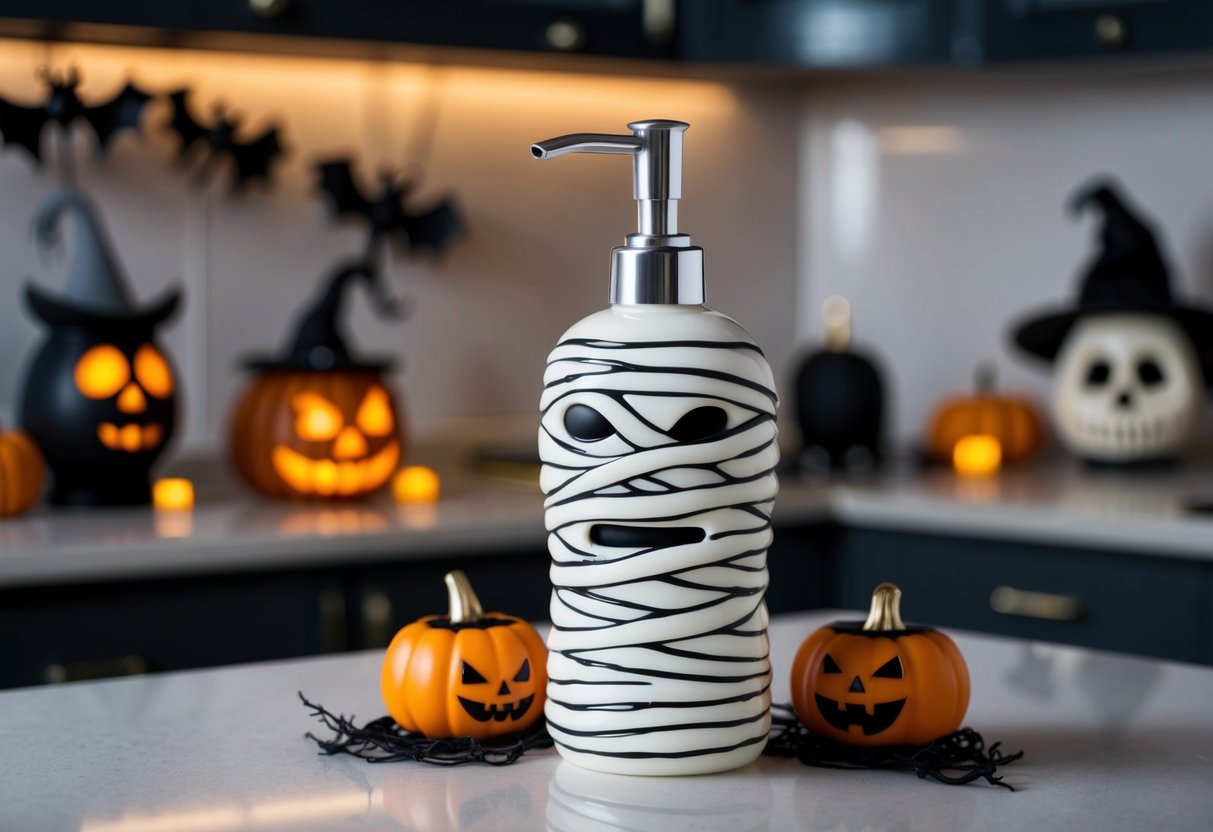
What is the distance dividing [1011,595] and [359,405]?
0.90m

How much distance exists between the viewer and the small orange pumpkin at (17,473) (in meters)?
1.87

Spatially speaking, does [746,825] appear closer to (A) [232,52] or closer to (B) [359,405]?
(B) [359,405]

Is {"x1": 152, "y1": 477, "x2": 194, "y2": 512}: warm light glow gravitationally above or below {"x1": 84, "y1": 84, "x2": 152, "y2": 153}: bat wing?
below

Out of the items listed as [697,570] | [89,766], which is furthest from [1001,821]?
[89,766]

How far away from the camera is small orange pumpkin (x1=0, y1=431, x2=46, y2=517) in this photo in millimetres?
1865

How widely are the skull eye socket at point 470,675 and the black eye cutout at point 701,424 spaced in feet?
0.54

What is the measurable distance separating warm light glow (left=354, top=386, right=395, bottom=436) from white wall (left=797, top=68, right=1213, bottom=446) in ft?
3.76

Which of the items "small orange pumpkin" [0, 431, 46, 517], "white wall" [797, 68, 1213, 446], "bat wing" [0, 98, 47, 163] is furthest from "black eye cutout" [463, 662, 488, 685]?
"white wall" [797, 68, 1213, 446]

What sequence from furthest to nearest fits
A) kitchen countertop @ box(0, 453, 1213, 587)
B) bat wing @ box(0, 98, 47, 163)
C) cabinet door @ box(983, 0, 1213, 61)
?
1. cabinet door @ box(983, 0, 1213, 61)
2. bat wing @ box(0, 98, 47, 163)
3. kitchen countertop @ box(0, 453, 1213, 587)

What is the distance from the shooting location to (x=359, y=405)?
2.11 metres

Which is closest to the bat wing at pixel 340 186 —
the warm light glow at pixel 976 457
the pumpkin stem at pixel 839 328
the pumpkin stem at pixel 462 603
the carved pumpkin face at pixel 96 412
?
the carved pumpkin face at pixel 96 412

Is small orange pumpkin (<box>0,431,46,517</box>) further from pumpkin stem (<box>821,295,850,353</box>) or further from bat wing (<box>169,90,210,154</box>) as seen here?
pumpkin stem (<box>821,295,850,353</box>)

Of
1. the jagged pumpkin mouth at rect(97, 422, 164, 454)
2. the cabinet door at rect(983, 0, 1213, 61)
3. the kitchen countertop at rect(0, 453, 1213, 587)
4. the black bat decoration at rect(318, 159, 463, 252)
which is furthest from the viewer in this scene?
the black bat decoration at rect(318, 159, 463, 252)

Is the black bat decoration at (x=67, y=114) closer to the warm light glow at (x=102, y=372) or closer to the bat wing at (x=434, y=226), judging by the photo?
the warm light glow at (x=102, y=372)
